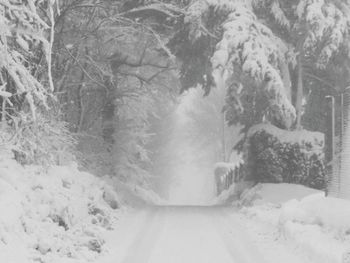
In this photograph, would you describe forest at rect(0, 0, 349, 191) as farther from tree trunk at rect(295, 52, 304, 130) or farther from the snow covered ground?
the snow covered ground

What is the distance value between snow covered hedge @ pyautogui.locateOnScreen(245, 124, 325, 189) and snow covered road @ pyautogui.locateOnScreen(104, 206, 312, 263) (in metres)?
4.48

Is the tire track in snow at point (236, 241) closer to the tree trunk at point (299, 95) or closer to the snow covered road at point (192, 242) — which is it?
the snow covered road at point (192, 242)

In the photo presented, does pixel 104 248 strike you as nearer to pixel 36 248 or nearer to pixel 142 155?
pixel 36 248

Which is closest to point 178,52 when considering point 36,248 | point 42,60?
point 42,60

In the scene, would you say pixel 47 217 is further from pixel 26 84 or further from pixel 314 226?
pixel 314 226

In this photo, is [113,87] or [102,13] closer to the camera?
[102,13]

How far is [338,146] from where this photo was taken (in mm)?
12773

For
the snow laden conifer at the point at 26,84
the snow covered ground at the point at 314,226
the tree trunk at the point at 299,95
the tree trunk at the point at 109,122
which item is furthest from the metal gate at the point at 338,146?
the tree trunk at the point at 109,122

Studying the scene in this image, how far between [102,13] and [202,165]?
140ft

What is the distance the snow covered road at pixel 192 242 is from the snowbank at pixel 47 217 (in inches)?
21.7

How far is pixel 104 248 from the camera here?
10.2m

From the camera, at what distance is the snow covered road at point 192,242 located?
9641mm

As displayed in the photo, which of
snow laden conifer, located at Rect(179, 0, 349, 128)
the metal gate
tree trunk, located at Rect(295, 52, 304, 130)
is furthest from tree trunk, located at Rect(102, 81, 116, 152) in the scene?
the metal gate

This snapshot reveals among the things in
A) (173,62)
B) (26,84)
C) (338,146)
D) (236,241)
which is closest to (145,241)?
(236,241)
